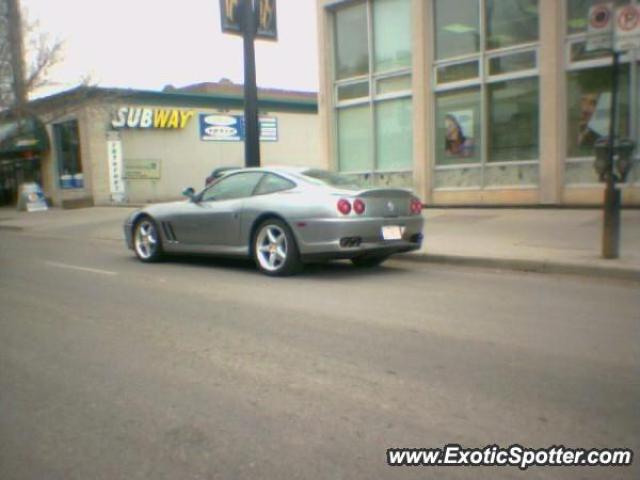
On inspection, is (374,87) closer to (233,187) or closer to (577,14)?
(577,14)

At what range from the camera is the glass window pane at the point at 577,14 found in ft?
44.1

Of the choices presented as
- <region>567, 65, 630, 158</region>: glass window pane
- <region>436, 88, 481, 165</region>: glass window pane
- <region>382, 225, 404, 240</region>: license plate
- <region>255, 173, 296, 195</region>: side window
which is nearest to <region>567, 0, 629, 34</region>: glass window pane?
<region>567, 65, 630, 158</region>: glass window pane

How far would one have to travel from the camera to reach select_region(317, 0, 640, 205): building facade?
44.5ft

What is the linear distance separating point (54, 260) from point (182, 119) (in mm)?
19298

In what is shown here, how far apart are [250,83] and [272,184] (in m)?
5.17

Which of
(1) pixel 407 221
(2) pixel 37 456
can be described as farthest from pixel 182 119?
(2) pixel 37 456

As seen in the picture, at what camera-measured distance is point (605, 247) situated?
8.02m

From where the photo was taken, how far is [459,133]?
51.1 ft

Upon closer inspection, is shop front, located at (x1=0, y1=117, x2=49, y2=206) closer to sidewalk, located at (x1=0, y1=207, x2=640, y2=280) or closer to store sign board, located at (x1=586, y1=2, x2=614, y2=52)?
sidewalk, located at (x1=0, y1=207, x2=640, y2=280)

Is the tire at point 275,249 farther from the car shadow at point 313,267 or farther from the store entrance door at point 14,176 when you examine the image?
the store entrance door at point 14,176

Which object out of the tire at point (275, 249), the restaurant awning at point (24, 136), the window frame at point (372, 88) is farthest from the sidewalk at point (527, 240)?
the restaurant awning at point (24, 136)

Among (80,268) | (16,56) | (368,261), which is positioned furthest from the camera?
(16,56)

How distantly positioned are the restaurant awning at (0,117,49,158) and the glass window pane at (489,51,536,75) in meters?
19.4

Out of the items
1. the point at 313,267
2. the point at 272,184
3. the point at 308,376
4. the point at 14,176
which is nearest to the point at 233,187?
the point at 272,184
